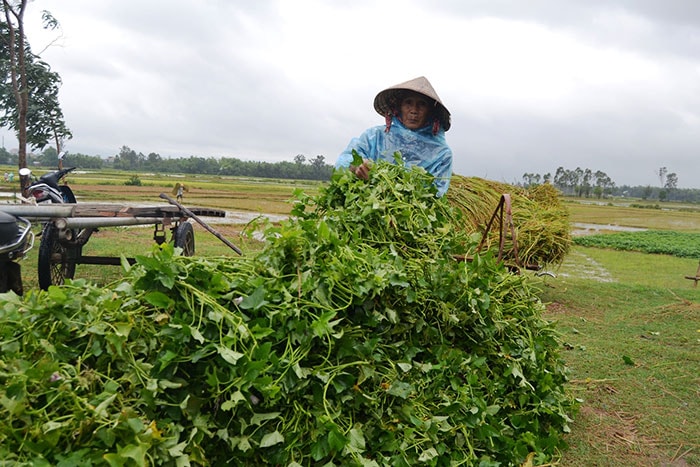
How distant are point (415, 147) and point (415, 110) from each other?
284mm

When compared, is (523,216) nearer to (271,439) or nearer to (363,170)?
(363,170)

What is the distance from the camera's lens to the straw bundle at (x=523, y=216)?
16.6ft

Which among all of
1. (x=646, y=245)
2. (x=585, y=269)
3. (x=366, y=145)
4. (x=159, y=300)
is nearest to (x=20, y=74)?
(x=366, y=145)

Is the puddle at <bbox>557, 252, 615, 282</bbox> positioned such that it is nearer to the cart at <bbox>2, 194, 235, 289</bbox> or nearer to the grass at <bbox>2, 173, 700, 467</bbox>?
the grass at <bbox>2, 173, 700, 467</bbox>

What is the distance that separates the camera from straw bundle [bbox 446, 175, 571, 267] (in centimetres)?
505

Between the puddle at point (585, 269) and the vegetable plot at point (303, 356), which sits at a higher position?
the vegetable plot at point (303, 356)

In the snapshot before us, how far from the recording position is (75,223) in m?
4.13

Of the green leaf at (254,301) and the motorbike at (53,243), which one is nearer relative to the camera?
the green leaf at (254,301)

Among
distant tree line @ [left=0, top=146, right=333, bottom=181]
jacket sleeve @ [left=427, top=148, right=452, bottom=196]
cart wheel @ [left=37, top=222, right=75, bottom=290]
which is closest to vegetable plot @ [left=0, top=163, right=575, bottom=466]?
jacket sleeve @ [left=427, top=148, right=452, bottom=196]

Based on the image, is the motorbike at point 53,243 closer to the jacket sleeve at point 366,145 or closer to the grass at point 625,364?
the grass at point 625,364

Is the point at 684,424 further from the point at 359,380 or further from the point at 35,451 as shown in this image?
the point at 35,451

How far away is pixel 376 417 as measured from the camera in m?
2.05

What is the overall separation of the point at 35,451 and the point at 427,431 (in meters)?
1.43

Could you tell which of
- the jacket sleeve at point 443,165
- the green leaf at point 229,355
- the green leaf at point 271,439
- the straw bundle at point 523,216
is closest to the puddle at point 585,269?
the straw bundle at point 523,216
